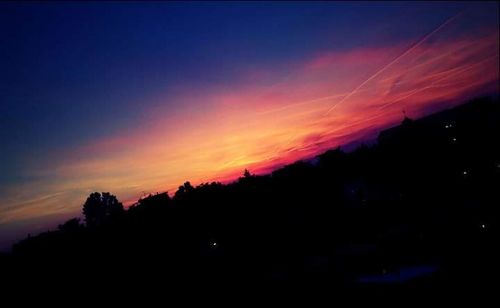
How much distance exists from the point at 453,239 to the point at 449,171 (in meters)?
14.8

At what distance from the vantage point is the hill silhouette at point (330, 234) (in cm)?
1370

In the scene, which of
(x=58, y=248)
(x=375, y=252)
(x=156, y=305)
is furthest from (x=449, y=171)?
(x=58, y=248)

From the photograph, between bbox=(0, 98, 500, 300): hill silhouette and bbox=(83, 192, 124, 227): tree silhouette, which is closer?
bbox=(0, 98, 500, 300): hill silhouette

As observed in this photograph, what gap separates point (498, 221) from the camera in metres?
15.1

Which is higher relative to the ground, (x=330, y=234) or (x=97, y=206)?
(x=97, y=206)

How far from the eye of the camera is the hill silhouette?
13.7 m

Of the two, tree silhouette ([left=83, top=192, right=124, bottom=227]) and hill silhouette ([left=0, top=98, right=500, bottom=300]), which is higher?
tree silhouette ([left=83, top=192, right=124, bottom=227])

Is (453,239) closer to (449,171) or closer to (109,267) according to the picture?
(449,171)

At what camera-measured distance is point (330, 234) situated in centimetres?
2175

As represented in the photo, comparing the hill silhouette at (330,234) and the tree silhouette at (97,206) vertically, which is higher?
the tree silhouette at (97,206)

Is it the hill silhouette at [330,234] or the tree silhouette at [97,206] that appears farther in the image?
the tree silhouette at [97,206]

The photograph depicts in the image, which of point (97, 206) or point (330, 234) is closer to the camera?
point (330, 234)

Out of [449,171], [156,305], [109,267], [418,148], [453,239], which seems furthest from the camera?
[418,148]

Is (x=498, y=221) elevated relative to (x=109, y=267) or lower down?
lower down
